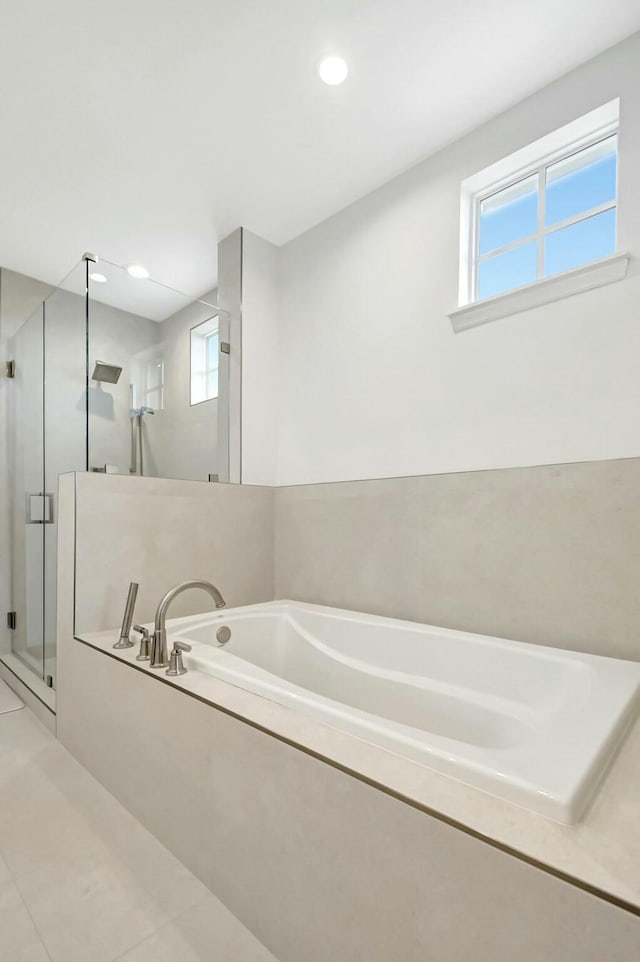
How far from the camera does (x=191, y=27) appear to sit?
1.60 metres

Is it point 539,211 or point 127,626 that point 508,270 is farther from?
point 127,626

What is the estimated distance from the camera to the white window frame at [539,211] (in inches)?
69.7

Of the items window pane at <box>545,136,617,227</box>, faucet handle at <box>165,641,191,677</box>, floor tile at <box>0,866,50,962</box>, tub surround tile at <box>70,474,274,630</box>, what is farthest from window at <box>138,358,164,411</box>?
window pane at <box>545,136,617,227</box>

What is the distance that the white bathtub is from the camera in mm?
797

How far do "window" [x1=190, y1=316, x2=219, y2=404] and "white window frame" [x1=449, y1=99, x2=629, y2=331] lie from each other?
4.24 feet

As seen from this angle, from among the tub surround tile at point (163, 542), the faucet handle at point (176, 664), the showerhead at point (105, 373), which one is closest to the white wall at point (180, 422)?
the tub surround tile at point (163, 542)

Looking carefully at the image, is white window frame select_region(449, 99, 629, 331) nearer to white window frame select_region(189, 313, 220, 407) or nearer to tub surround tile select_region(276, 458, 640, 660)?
tub surround tile select_region(276, 458, 640, 660)

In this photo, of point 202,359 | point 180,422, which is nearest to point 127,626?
point 180,422

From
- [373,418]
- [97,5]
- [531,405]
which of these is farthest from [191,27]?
[531,405]

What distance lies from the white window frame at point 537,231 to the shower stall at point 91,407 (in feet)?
4.39

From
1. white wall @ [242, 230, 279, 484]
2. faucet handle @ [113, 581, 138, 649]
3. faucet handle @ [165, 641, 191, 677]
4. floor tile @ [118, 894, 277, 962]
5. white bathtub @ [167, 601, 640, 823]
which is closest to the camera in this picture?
white bathtub @ [167, 601, 640, 823]

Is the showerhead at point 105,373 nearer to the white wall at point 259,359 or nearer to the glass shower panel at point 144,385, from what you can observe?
the glass shower panel at point 144,385

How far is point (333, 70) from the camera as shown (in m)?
1.74

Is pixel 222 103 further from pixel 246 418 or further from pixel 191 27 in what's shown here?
pixel 246 418
